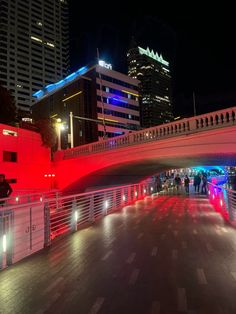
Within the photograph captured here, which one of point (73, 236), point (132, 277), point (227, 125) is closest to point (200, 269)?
point (132, 277)

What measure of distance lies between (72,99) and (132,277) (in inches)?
2941

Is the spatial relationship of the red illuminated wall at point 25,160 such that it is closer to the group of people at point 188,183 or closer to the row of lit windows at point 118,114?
the group of people at point 188,183

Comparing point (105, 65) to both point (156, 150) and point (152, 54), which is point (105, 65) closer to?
point (156, 150)

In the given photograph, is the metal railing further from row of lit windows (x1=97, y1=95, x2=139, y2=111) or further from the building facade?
row of lit windows (x1=97, y1=95, x2=139, y2=111)

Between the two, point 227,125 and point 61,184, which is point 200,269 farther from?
point 61,184

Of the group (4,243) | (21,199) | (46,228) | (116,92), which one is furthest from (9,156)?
(116,92)

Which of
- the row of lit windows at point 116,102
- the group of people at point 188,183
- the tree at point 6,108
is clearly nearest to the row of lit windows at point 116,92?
the row of lit windows at point 116,102

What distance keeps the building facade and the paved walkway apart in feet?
191

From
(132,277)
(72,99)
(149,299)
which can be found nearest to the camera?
(149,299)

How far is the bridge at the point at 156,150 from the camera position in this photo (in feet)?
51.6

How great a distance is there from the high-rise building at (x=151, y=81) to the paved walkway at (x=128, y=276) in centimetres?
12927

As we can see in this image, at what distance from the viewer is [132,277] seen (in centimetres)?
507

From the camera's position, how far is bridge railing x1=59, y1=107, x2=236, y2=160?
607 inches

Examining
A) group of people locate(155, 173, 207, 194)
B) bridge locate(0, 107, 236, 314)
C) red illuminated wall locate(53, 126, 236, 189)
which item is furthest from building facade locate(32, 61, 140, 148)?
bridge locate(0, 107, 236, 314)
